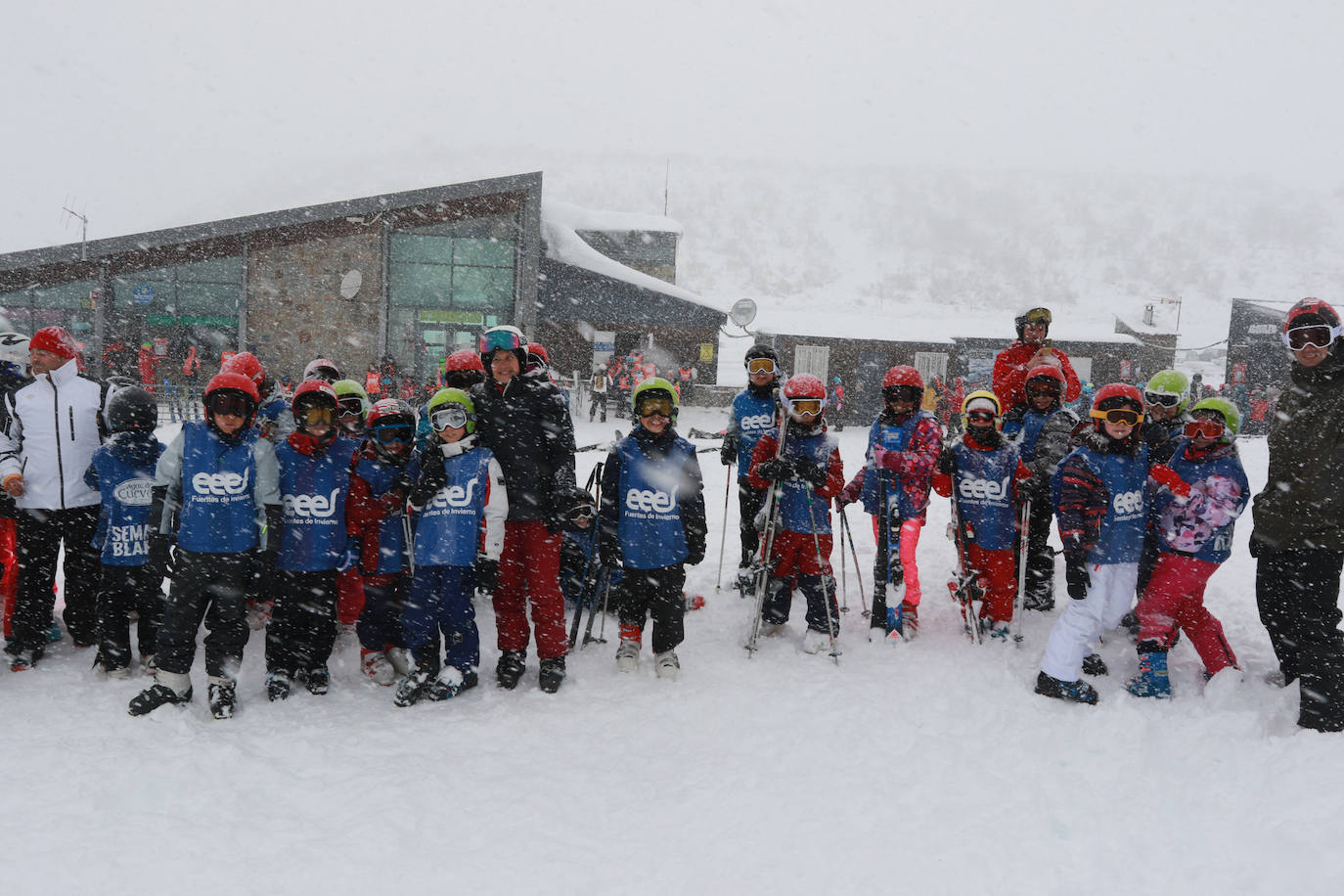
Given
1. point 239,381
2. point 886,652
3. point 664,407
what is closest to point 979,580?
point 886,652

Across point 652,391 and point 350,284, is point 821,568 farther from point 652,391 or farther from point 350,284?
point 350,284

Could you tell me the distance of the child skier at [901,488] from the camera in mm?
5445

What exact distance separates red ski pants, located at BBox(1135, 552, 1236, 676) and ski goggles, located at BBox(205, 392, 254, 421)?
5.31 metres

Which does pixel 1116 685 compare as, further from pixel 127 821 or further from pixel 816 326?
pixel 816 326

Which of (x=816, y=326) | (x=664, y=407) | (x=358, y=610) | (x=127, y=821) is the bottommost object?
(x=127, y=821)

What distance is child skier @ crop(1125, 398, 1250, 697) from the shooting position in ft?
14.6

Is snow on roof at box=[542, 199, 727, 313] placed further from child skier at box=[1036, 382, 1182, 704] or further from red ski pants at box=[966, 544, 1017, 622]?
child skier at box=[1036, 382, 1182, 704]

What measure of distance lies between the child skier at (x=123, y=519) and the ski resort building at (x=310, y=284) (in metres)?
14.9

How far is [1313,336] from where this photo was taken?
13.0 ft

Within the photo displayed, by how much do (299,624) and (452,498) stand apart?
115cm

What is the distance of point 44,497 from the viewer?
182 inches

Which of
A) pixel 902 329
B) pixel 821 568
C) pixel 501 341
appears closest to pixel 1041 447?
A: pixel 821 568

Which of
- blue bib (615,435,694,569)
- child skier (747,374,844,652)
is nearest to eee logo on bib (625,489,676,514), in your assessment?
blue bib (615,435,694,569)

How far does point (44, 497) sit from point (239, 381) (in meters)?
1.67
